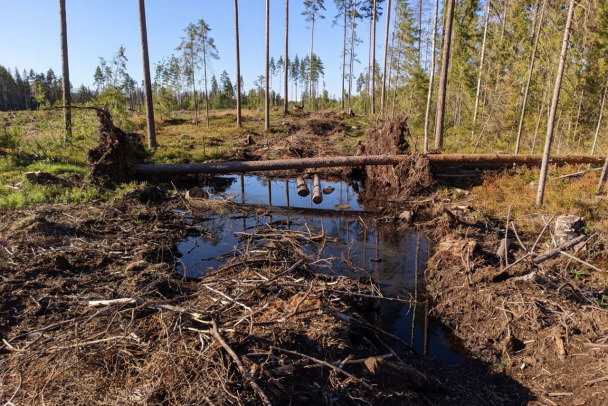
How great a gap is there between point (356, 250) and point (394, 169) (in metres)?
6.24

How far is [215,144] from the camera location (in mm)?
22531

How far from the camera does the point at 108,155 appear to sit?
1245cm

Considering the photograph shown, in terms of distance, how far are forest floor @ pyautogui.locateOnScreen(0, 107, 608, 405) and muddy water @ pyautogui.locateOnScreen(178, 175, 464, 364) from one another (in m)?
0.34

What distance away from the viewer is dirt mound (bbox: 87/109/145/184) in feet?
39.9

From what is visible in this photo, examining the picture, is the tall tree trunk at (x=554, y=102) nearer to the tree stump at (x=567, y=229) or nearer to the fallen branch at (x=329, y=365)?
the tree stump at (x=567, y=229)

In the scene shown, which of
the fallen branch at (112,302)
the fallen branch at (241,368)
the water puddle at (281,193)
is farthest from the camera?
the water puddle at (281,193)

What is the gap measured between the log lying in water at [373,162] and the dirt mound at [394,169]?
44 cm

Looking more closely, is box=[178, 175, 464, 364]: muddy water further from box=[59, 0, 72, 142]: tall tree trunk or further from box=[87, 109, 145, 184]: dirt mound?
box=[59, 0, 72, 142]: tall tree trunk

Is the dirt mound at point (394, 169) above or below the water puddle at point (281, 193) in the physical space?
above

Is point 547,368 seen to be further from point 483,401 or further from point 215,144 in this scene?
point 215,144

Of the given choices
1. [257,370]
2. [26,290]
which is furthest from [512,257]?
[26,290]

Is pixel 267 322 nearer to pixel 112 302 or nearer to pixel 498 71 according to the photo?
pixel 112 302

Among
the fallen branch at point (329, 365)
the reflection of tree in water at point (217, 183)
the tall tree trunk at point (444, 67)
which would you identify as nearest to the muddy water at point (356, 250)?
the reflection of tree in water at point (217, 183)

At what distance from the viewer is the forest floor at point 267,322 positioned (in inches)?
134
